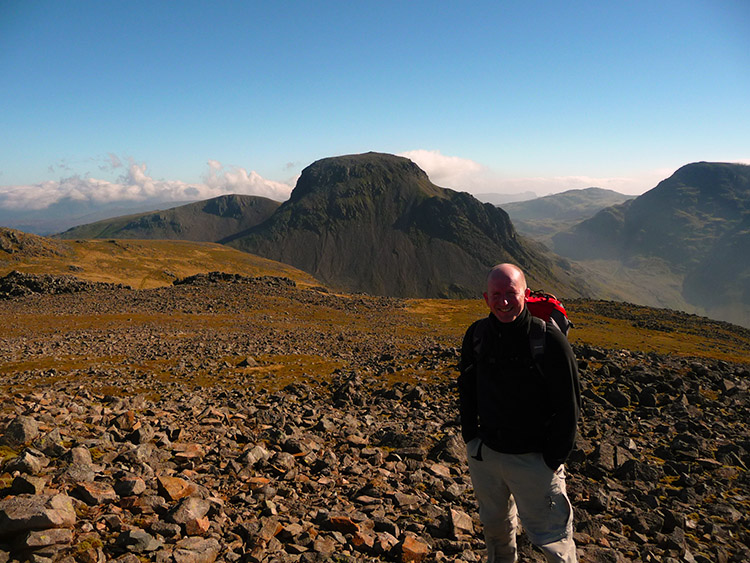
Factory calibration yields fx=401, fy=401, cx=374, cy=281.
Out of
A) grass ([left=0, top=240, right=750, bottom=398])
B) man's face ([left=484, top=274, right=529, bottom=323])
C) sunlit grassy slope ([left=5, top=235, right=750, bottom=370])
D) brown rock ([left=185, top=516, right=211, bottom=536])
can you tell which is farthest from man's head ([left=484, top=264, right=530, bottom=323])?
sunlit grassy slope ([left=5, top=235, right=750, bottom=370])

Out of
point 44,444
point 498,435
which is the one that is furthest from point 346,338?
point 498,435

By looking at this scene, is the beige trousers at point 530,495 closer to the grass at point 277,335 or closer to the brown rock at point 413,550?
the brown rock at point 413,550

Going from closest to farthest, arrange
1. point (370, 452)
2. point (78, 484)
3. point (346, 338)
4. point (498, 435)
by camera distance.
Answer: point (498, 435) → point (78, 484) → point (370, 452) → point (346, 338)

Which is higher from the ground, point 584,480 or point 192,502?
point 192,502

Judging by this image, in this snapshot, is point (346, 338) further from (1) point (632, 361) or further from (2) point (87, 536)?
(2) point (87, 536)

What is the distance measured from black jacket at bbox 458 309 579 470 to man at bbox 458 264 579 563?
0.01m

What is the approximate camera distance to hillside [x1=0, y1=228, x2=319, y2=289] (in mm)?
96963

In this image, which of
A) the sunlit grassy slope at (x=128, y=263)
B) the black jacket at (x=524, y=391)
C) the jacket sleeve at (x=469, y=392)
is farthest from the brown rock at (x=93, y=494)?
the sunlit grassy slope at (x=128, y=263)

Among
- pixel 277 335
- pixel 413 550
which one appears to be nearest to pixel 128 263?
pixel 277 335

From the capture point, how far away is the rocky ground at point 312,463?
6.45m

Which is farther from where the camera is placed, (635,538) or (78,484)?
(635,538)

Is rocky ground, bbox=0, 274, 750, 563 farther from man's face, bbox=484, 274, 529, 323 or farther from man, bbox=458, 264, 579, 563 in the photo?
man's face, bbox=484, 274, 529, 323

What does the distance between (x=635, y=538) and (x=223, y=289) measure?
176ft

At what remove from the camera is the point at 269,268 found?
176 metres
